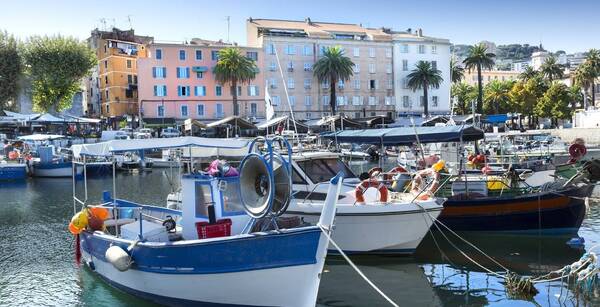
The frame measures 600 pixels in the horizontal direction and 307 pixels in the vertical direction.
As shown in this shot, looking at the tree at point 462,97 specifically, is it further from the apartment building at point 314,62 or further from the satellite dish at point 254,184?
the satellite dish at point 254,184

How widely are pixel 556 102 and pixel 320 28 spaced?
30.5 m

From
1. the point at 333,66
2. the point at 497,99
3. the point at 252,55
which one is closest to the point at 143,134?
the point at 252,55

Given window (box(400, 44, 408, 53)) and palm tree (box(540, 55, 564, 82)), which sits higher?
window (box(400, 44, 408, 53))

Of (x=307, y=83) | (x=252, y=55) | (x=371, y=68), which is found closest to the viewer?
(x=252, y=55)

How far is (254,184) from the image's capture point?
1075 centimetres

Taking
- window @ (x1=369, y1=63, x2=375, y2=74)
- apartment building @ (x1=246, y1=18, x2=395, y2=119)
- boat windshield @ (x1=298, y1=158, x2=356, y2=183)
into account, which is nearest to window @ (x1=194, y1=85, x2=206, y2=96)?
apartment building @ (x1=246, y1=18, x2=395, y2=119)

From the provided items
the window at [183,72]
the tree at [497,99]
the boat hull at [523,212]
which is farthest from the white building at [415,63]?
the boat hull at [523,212]

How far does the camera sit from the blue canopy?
17.7 metres

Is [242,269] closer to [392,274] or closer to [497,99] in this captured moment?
[392,274]

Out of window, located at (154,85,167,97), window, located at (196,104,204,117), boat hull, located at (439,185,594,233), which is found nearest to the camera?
boat hull, located at (439,185,594,233)

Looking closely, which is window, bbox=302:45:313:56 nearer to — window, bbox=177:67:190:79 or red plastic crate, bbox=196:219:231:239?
window, bbox=177:67:190:79

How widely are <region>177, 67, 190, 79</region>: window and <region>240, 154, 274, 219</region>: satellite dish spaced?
5510 cm

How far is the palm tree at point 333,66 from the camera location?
6456 cm

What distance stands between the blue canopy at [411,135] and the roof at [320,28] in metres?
49.2
